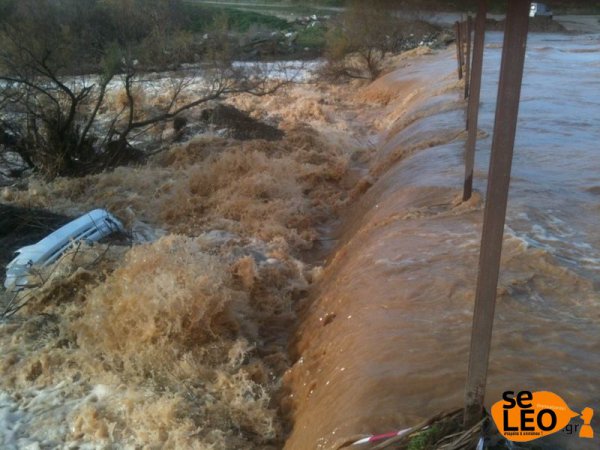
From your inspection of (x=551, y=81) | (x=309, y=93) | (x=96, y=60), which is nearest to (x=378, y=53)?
(x=309, y=93)

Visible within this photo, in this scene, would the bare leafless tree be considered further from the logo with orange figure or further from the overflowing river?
the logo with orange figure

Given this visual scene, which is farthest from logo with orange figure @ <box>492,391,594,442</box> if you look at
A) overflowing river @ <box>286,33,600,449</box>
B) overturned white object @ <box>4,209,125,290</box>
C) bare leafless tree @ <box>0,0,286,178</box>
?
bare leafless tree @ <box>0,0,286,178</box>

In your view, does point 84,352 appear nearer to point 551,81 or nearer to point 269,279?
point 269,279

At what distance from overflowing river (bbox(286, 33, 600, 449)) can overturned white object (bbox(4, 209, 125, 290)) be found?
3.38 metres

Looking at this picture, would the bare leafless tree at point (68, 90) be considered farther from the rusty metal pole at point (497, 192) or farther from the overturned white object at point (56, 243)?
the rusty metal pole at point (497, 192)

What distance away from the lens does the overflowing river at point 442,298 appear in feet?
11.9

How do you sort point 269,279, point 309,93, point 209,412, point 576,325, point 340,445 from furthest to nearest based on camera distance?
point 309,93, point 269,279, point 209,412, point 576,325, point 340,445

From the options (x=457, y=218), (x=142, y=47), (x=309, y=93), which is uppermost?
(x=142, y=47)

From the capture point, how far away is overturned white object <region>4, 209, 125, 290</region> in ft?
22.5

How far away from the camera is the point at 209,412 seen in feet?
15.7

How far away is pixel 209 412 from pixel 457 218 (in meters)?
3.21

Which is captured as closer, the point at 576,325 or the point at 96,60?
the point at 576,325

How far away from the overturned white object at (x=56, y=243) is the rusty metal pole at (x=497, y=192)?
5.51 m

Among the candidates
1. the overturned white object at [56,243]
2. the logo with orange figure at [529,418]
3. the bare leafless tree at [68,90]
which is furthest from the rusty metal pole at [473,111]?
the bare leafless tree at [68,90]
